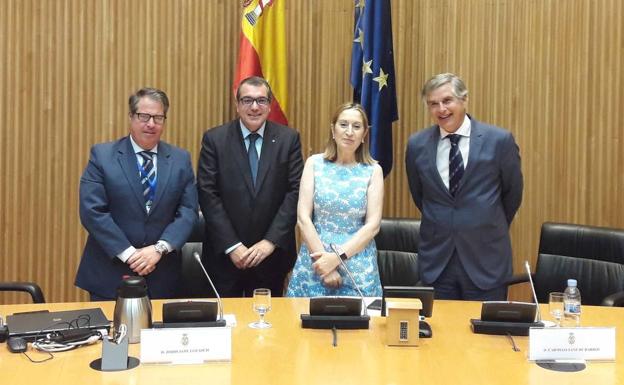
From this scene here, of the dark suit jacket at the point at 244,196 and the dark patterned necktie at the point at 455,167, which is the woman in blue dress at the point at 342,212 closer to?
the dark suit jacket at the point at 244,196

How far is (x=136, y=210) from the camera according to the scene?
3229mm

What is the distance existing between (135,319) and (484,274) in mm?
1658

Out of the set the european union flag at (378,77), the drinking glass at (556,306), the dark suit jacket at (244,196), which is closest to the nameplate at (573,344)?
the drinking glass at (556,306)

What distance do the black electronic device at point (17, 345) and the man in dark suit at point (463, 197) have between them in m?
1.82

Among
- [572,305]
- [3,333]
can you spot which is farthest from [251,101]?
[572,305]

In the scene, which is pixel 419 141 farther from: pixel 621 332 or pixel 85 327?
pixel 85 327

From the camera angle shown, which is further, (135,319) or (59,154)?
(59,154)

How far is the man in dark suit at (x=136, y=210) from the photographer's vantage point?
319cm

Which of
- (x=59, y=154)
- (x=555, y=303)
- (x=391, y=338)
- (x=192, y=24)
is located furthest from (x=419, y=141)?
(x=59, y=154)

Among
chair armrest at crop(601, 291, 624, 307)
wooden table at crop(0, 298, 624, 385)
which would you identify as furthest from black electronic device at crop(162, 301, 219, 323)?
chair armrest at crop(601, 291, 624, 307)

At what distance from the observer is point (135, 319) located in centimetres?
222

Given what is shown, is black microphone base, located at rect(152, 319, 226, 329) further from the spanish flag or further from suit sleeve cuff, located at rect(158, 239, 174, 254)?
the spanish flag

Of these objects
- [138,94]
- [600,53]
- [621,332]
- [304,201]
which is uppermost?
[600,53]

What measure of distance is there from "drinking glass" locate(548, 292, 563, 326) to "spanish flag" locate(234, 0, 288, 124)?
2.35m
